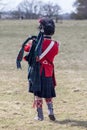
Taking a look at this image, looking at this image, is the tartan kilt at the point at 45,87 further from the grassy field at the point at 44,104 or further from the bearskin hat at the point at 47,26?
the bearskin hat at the point at 47,26

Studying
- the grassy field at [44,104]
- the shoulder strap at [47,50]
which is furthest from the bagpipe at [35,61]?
the grassy field at [44,104]

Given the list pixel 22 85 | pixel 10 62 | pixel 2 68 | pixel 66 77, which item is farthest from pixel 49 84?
pixel 10 62

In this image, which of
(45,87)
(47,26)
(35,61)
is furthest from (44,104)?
(47,26)

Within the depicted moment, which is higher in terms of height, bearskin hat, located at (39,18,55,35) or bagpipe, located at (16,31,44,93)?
bearskin hat, located at (39,18,55,35)

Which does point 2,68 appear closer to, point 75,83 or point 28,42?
point 75,83

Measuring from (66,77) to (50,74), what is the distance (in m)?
4.81

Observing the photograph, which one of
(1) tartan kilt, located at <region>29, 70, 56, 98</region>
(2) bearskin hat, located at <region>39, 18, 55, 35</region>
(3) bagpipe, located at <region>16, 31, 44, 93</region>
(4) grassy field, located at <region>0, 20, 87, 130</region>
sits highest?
(2) bearskin hat, located at <region>39, 18, 55, 35</region>

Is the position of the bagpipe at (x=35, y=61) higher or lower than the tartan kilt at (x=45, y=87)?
higher

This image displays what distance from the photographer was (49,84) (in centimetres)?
633

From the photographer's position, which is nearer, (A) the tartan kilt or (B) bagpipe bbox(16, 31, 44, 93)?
(B) bagpipe bbox(16, 31, 44, 93)

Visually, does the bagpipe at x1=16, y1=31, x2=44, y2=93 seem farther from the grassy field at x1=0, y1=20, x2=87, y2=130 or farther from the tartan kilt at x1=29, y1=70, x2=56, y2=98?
the grassy field at x1=0, y1=20, x2=87, y2=130

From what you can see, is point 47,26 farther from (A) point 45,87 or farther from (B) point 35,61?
(A) point 45,87

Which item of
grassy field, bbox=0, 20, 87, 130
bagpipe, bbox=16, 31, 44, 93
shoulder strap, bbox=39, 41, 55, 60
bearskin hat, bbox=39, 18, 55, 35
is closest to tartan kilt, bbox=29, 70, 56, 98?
bagpipe, bbox=16, 31, 44, 93

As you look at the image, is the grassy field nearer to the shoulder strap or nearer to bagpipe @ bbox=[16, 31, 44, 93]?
bagpipe @ bbox=[16, 31, 44, 93]
